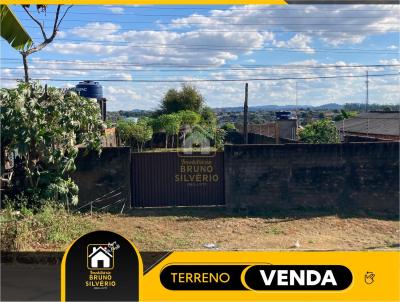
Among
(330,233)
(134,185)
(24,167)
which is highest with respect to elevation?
(24,167)

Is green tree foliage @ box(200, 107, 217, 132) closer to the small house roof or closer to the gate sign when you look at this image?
the small house roof

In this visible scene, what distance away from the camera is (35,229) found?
16.0 feet

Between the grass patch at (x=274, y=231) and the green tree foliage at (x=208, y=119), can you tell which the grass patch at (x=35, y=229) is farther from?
the green tree foliage at (x=208, y=119)

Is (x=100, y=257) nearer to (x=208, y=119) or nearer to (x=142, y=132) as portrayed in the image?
(x=142, y=132)

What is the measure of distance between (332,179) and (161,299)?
7.35 metres

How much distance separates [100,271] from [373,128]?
1552 cm

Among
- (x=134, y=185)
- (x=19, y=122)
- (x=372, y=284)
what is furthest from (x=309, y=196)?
(x=372, y=284)

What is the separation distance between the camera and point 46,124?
Result: 7148 mm

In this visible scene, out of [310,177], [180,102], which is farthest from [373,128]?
[180,102]

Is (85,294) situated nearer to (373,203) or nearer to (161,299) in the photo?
(161,299)

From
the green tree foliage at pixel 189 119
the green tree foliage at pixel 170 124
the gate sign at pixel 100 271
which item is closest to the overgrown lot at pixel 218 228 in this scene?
the gate sign at pixel 100 271

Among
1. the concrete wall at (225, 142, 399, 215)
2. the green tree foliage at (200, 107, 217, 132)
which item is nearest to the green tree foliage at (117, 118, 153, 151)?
the green tree foliage at (200, 107, 217, 132)

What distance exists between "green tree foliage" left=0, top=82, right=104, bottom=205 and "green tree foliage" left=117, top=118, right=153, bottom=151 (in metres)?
10.9

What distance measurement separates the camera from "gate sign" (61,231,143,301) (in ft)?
7.72
